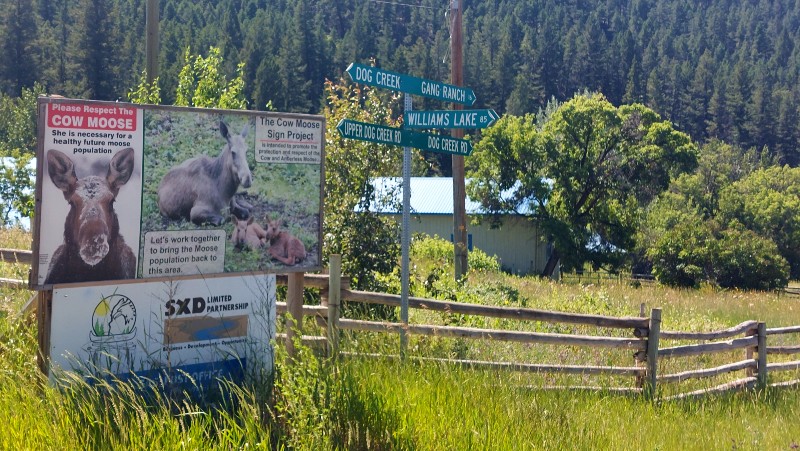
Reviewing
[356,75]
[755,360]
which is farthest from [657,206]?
[356,75]

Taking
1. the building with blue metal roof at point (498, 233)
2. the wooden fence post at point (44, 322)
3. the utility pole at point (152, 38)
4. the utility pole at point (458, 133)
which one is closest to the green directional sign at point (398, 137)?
the wooden fence post at point (44, 322)

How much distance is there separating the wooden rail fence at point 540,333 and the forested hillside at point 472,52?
171 ft

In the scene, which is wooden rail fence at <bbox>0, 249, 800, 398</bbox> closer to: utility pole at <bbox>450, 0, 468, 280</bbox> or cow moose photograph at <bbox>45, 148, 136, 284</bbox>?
cow moose photograph at <bbox>45, 148, 136, 284</bbox>

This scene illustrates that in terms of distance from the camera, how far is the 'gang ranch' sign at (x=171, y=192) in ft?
16.4

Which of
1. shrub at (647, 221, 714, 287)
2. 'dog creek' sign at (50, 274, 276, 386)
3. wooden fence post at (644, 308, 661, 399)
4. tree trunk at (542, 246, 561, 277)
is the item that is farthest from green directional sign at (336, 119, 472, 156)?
tree trunk at (542, 246, 561, 277)

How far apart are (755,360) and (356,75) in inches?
251

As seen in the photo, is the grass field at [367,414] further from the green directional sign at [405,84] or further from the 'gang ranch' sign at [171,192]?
the green directional sign at [405,84]

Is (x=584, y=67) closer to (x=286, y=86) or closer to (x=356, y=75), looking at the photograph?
(x=286, y=86)

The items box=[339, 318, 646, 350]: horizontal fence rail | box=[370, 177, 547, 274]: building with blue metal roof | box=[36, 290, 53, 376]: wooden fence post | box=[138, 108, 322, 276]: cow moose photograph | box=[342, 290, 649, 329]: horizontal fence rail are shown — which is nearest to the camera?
box=[36, 290, 53, 376]: wooden fence post

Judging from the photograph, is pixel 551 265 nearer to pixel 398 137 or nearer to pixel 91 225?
pixel 398 137

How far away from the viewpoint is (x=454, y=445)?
16.4 ft

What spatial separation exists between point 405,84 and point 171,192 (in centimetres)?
235

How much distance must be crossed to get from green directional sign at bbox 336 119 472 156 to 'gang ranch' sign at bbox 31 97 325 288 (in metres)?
0.42

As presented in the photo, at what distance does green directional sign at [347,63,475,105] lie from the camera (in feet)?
22.1
